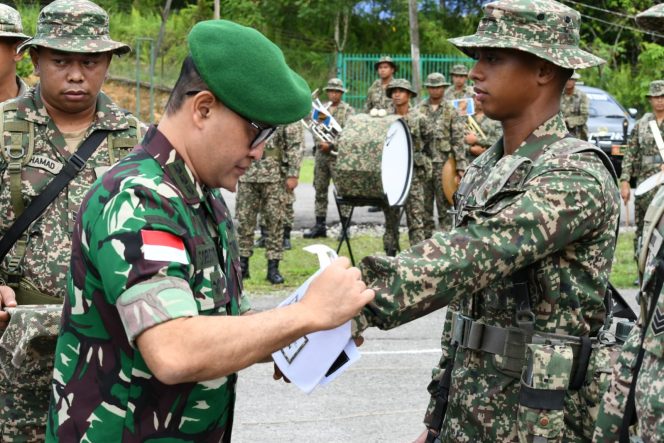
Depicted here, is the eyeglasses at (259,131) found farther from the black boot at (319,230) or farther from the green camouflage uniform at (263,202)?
the black boot at (319,230)

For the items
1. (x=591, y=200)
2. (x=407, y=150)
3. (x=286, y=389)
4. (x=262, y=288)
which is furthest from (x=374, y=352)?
(x=591, y=200)

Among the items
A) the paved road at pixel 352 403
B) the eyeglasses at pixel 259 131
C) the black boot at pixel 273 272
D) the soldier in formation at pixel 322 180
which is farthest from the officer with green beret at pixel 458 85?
the eyeglasses at pixel 259 131

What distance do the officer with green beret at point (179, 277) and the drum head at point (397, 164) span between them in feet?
28.6

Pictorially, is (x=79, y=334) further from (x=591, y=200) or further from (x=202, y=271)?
(x=591, y=200)

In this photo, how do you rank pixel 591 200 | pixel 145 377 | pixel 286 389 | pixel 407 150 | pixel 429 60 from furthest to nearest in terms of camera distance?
pixel 429 60 → pixel 407 150 → pixel 286 389 → pixel 591 200 → pixel 145 377

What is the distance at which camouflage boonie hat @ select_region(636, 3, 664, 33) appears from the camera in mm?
2750

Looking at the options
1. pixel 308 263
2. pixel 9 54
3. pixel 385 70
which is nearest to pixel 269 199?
pixel 308 263

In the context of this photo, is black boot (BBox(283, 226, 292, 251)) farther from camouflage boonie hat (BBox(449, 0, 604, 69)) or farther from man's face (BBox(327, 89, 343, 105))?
camouflage boonie hat (BBox(449, 0, 604, 69))

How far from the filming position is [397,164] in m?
11.8

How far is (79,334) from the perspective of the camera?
2559 mm

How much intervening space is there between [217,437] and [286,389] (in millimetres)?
4416

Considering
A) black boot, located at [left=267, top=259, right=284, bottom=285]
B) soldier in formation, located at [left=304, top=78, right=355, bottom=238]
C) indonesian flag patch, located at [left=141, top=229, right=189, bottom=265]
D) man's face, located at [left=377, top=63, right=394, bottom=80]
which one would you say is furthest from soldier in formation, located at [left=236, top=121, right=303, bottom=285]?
indonesian flag patch, located at [left=141, top=229, right=189, bottom=265]

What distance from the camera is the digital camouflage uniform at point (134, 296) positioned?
2340 mm

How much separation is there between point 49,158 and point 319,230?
1036 centimetres
